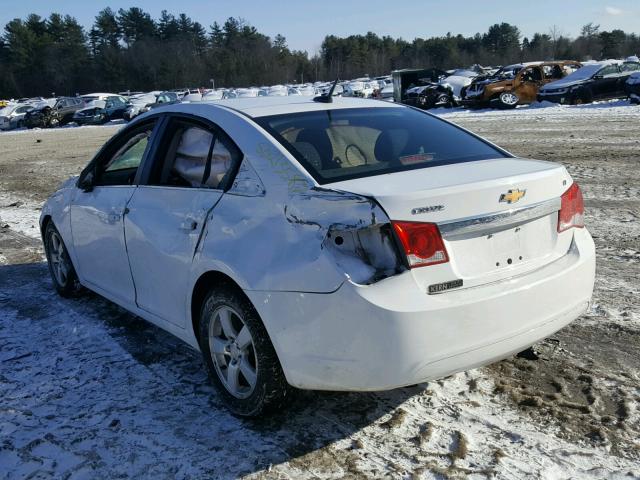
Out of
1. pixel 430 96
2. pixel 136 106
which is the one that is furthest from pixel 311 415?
pixel 136 106

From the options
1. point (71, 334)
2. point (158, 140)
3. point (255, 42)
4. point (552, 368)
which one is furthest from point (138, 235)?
point (255, 42)

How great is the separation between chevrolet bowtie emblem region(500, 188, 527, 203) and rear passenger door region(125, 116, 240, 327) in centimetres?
138

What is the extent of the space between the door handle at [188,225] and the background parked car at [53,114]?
122ft

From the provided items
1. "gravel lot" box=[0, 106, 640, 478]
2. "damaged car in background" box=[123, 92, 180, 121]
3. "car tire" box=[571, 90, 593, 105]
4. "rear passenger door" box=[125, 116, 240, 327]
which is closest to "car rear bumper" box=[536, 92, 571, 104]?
"car tire" box=[571, 90, 593, 105]

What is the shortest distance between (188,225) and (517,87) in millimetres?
25008

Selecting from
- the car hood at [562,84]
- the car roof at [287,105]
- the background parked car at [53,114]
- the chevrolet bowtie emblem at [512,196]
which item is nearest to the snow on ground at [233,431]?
the chevrolet bowtie emblem at [512,196]

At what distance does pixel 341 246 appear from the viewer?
2824 mm

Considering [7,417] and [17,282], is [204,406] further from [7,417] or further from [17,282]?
[17,282]

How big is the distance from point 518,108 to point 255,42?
96727 mm

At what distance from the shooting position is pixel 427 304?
2770 mm

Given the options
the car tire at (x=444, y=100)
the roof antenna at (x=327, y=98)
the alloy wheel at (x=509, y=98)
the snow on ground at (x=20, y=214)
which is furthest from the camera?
the car tire at (x=444, y=100)

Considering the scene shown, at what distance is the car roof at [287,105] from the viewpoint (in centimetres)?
380

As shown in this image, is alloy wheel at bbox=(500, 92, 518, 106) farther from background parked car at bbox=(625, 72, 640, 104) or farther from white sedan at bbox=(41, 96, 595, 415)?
white sedan at bbox=(41, 96, 595, 415)

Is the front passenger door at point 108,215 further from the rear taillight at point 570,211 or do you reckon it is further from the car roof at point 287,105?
the rear taillight at point 570,211
